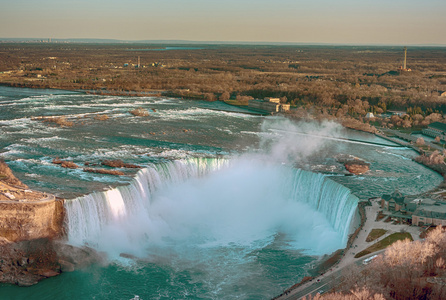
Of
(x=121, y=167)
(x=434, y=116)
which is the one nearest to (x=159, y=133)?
(x=121, y=167)

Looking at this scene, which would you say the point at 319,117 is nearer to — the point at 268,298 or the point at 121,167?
the point at 121,167

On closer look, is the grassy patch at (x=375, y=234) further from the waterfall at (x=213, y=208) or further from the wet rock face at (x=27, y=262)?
the wet rock face at (x=27, y=262)

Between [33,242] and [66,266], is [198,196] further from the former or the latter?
[33,242]

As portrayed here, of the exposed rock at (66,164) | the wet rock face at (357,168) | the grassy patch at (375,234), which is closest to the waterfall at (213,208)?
the grassy patch at (375,234)

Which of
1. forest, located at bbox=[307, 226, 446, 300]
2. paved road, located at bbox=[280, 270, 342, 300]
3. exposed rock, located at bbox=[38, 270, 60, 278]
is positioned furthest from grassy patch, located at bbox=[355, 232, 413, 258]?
exposed rock, located at bbox=[38, 270, 60, 278]

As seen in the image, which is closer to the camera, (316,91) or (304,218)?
(304,218)
